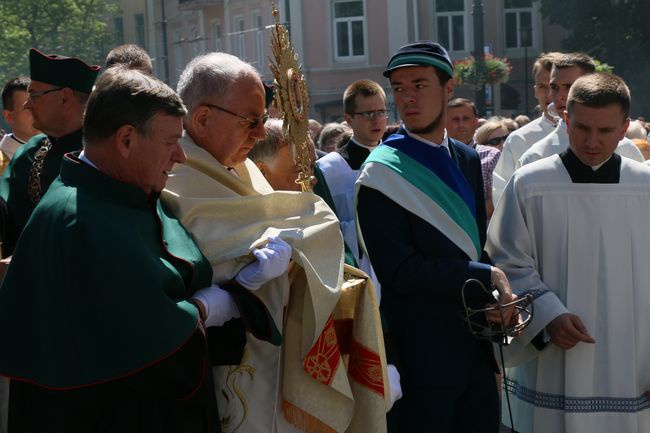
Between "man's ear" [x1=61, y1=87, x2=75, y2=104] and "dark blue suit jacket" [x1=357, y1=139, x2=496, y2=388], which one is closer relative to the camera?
"dark blue suit jacket" [x1=357, y1=139, x2=496, y2=388]

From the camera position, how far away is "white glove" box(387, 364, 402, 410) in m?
3.95

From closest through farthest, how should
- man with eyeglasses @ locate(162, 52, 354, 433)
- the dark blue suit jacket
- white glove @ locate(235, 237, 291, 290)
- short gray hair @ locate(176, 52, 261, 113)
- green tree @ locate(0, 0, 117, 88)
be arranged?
white glove @ locate(235, 237, 291, 290) < man with eyeglasses @ locate(162, 52, 354, 433) < short gray hair @ locate(176, 52, 261, 113) < the dark blue suit jacket < green tree @ locate(0, 0, 117, 88)

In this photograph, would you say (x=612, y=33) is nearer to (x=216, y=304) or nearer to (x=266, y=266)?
(x=266, y=266)

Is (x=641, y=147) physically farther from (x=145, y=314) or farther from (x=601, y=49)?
(x=601, y=49)

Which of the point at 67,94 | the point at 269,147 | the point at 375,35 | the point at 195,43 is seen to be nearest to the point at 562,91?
the point at 269,147

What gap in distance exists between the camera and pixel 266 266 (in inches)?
132

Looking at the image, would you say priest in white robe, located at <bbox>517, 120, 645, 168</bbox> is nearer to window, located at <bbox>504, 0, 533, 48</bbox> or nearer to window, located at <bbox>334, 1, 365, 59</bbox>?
window, located at <bbox>334, 1, 365, 59</bbox>

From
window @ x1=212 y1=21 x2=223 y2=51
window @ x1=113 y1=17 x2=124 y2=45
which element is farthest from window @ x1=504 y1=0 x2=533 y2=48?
window @ x1=113 y1=17 x2=124 y2=45

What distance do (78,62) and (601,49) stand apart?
31.8m

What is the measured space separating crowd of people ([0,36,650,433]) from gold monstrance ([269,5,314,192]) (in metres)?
0.06

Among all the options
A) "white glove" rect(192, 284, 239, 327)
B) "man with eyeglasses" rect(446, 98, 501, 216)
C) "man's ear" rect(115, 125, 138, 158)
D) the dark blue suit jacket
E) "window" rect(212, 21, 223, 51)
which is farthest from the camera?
"window" rect(212, 21, 223, 51)

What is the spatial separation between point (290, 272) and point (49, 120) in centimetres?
141

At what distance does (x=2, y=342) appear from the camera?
293 cm

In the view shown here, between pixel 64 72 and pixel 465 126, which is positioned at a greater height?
pixel 64 72
